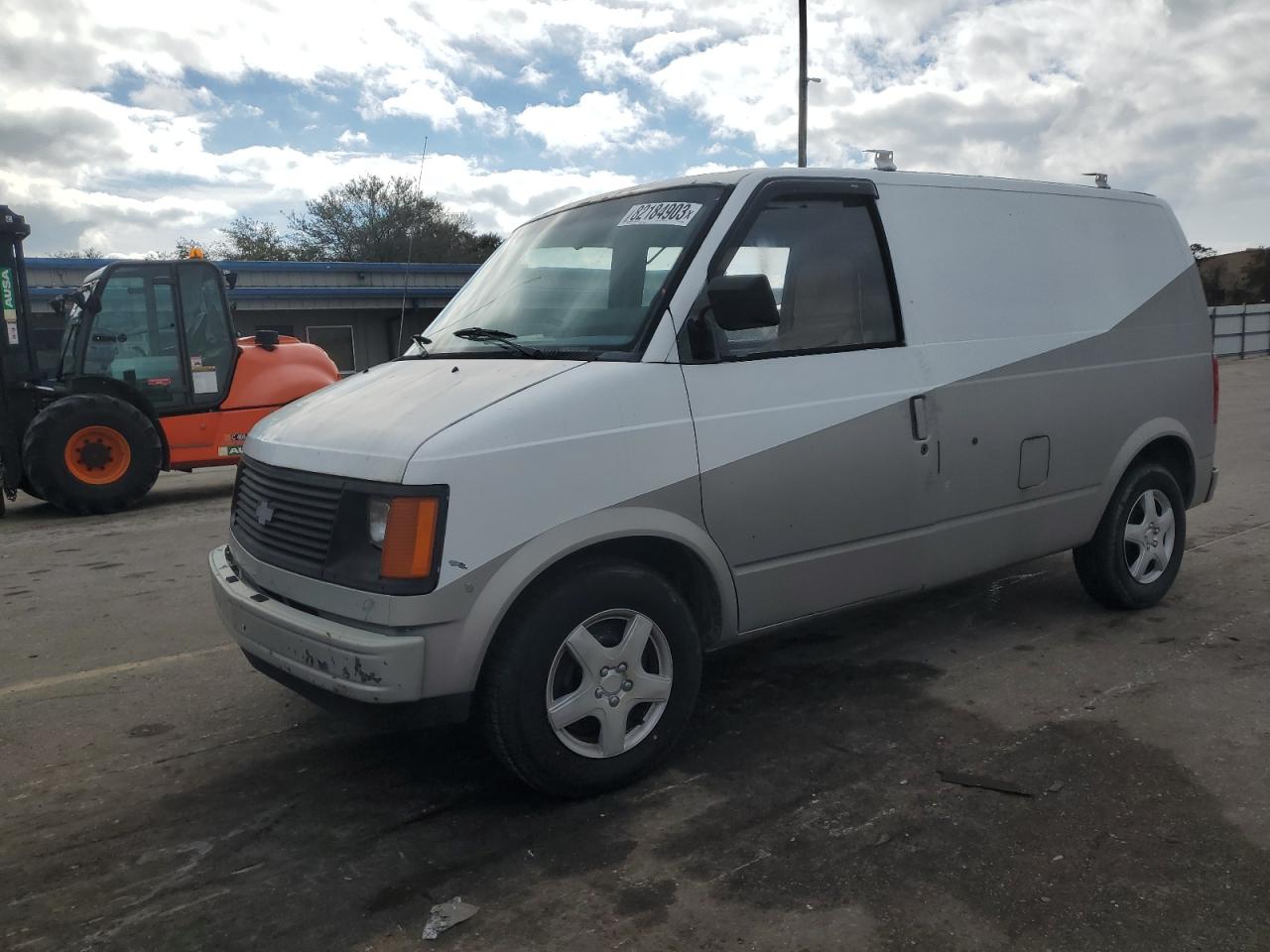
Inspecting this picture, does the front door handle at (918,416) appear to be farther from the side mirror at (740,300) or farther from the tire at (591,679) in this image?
the tire at (591,679)

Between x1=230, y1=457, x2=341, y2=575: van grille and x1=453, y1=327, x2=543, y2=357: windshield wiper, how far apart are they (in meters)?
Answer: 0.86

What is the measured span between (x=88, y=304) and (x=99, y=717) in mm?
7265

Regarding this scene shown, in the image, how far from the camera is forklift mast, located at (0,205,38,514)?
32.8 ft

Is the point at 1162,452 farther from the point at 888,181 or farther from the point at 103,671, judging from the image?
the point at 103,671

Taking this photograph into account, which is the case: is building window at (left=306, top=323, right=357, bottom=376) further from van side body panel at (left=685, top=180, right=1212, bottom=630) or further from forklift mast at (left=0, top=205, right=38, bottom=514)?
van side body panel at (left=685, top=180, right=1212, bottom=630)

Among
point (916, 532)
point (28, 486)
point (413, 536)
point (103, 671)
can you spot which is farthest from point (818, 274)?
point (28, 486)

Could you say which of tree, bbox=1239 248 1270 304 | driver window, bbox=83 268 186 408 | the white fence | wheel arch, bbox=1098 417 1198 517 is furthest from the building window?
tree, bbox=1239 248 1270 304

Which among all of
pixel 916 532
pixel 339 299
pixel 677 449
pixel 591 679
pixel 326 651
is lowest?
pixel 591 679

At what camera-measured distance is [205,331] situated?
36.6ft

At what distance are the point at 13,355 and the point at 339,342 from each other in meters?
23.6

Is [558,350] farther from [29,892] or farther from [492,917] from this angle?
[29,892]

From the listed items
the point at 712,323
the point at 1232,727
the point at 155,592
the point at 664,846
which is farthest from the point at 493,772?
the point at 155,592

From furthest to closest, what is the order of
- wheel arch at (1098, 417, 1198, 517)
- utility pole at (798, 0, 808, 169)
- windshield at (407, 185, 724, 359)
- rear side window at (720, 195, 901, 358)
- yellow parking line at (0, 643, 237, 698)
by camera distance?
utility pole at (798, 0, 808, 169), wheel arch at (1098, 417, 1198, 517), yellow parking line at (0, 643, 237, 698), rear side window at (720, 195, 901, 358), windshield at (407, 185, 724, 359)

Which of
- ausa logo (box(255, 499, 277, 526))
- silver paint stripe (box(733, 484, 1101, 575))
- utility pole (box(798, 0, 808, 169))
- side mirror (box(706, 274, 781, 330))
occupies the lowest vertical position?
silver paint stripe (box(733, 484, 1101, 575))
